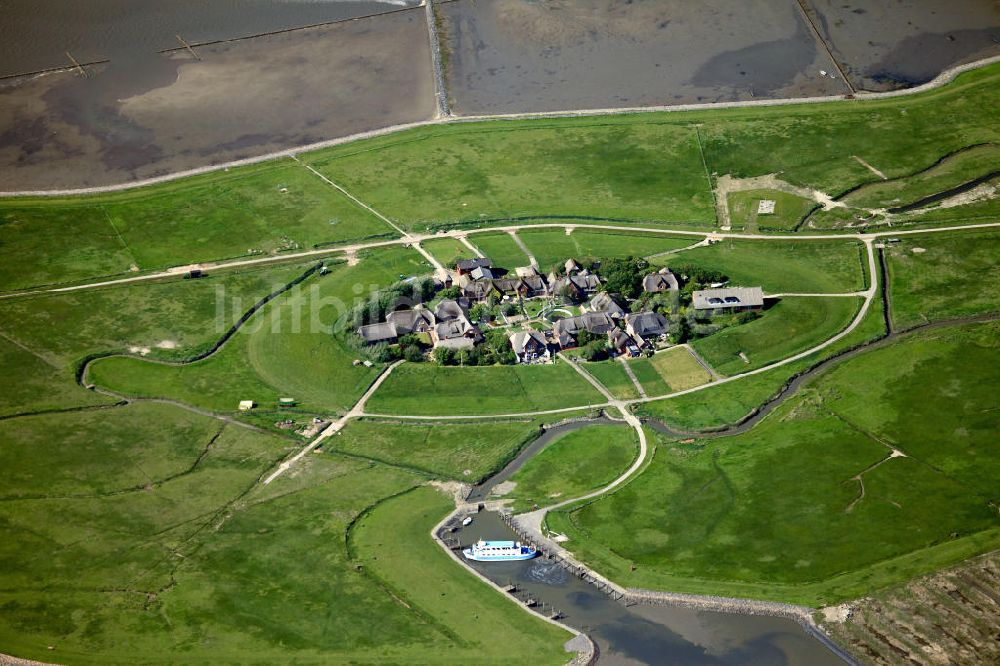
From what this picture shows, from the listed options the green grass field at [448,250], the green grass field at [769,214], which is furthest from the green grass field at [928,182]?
the green grass field at [448,250]

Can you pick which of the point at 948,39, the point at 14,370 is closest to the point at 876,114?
the point at 948,39

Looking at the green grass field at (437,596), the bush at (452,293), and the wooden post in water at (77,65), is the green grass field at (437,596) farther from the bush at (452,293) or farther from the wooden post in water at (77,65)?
the wooden post in water at (77,65)

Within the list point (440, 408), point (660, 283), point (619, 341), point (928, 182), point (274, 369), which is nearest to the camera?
point (440, 408)

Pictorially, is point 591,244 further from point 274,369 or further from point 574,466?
point 274,369

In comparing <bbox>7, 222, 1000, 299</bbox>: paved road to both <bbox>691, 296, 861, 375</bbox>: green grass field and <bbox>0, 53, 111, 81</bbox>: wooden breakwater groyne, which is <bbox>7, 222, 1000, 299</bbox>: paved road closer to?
<bbox>691, 296, 861, 375</bbox>: green grass field

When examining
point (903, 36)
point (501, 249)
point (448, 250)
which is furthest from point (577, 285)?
point (903, 36)

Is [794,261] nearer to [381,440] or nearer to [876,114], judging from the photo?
[876,114]
